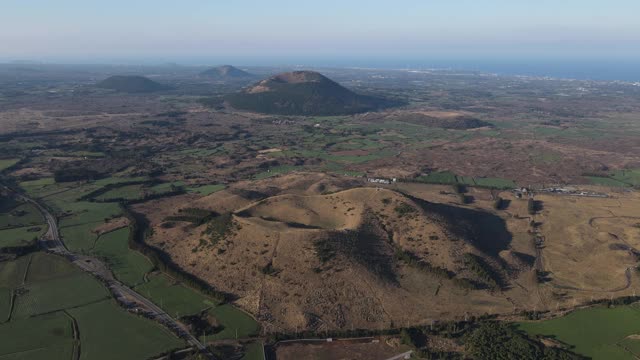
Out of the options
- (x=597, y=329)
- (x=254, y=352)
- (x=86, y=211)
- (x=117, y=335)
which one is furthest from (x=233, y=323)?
(x=86, y=211)

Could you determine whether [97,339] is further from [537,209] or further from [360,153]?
[360,153]

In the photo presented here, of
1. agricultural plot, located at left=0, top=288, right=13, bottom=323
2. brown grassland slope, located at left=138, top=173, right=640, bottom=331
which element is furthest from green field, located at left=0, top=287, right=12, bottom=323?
brown grassland slope, located at left=138, top=173, right=640, bottom=331

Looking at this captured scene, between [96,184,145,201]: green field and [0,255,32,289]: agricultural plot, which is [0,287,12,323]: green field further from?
[96,184,145,201]: green field

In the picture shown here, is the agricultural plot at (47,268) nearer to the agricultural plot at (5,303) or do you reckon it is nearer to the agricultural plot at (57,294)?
the agricultural plot at (57,294)

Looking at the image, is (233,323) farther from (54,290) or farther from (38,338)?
(54,290)

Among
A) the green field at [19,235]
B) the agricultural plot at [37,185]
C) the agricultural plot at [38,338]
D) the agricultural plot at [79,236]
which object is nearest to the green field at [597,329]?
the agricultural plot at [38,338]

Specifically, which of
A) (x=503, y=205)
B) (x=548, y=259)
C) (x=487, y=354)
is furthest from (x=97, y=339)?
(x=503, y=205)
